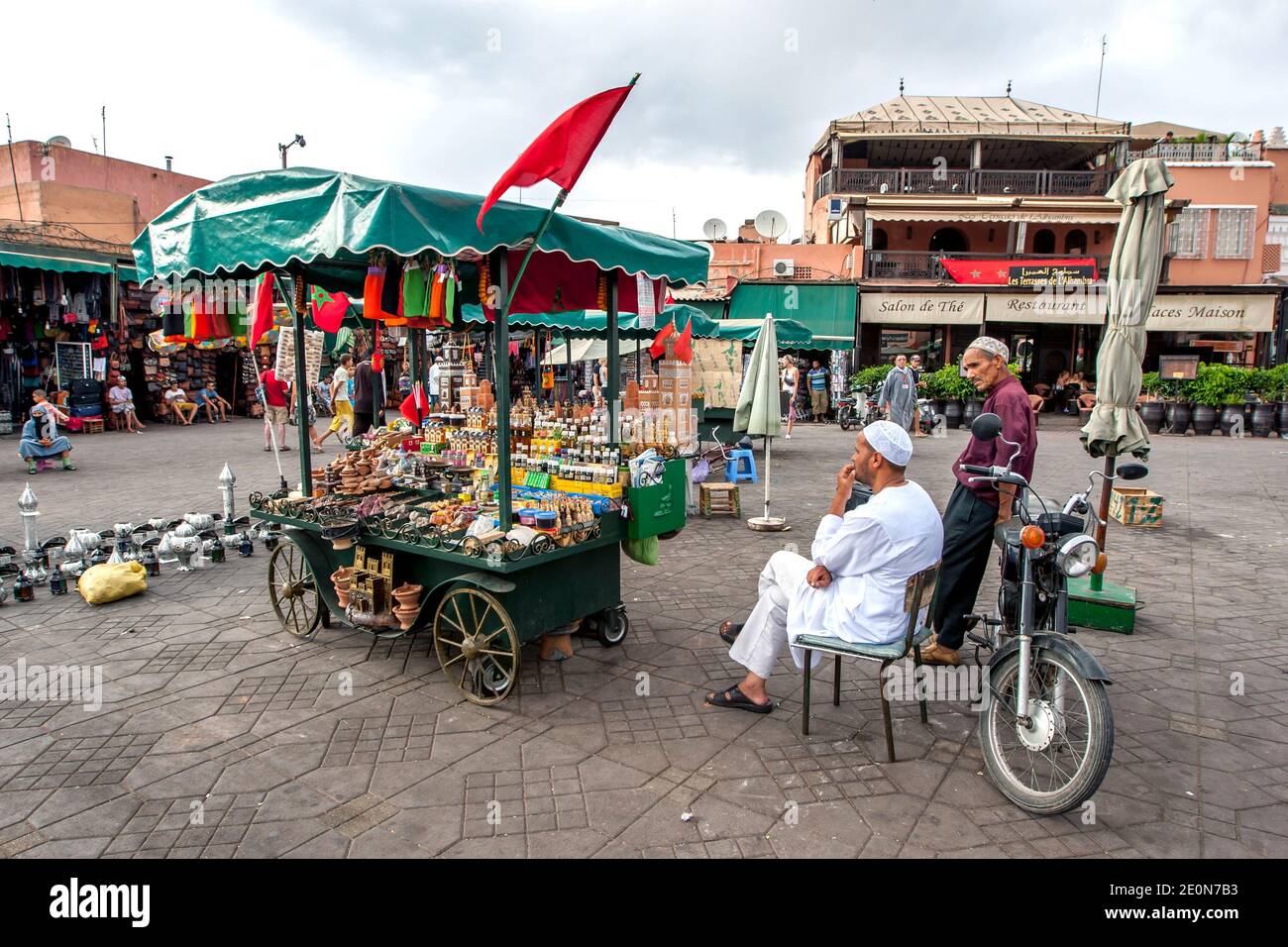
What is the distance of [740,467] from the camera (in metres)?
12.1

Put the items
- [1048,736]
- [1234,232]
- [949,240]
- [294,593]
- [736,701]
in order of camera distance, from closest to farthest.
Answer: [1048,736]
[736,701]
[294,593]
[1234,232]
[949,240]

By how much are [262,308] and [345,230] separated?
2.33 meters

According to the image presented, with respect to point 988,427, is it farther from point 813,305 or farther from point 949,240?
point 949,240

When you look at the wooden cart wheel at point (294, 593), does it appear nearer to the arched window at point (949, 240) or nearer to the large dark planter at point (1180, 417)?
the large dark planter at point (1180, 417)

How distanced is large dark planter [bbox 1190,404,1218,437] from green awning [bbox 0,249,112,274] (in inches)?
1046

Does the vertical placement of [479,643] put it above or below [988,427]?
below

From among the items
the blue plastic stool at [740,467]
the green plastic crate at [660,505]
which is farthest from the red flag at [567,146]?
the blue plastic stool at [740,467]

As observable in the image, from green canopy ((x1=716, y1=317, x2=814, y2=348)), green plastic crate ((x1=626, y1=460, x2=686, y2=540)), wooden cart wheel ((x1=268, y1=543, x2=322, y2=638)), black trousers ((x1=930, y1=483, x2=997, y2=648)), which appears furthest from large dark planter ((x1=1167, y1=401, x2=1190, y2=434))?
wooden cart wheel ((x1=268, y1=543, x2=322, y2=638))

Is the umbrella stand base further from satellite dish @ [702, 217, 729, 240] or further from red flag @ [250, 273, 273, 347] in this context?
satellite dish @ [702, 217, 729, 240]

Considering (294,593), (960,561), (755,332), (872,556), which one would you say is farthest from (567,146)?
(755,332)

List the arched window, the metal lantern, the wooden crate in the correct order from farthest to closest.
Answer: the arched window, the wooden crate, the metal lantern

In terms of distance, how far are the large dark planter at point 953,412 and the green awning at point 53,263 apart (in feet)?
69.7

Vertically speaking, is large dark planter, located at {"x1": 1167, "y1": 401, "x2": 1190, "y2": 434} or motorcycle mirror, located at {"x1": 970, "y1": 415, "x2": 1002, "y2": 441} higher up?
motorcycle mirror, located at {"x1": 970, "y1": 415, "x2": 1002, "y2": 441}

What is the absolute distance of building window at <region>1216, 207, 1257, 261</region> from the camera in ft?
85.8
